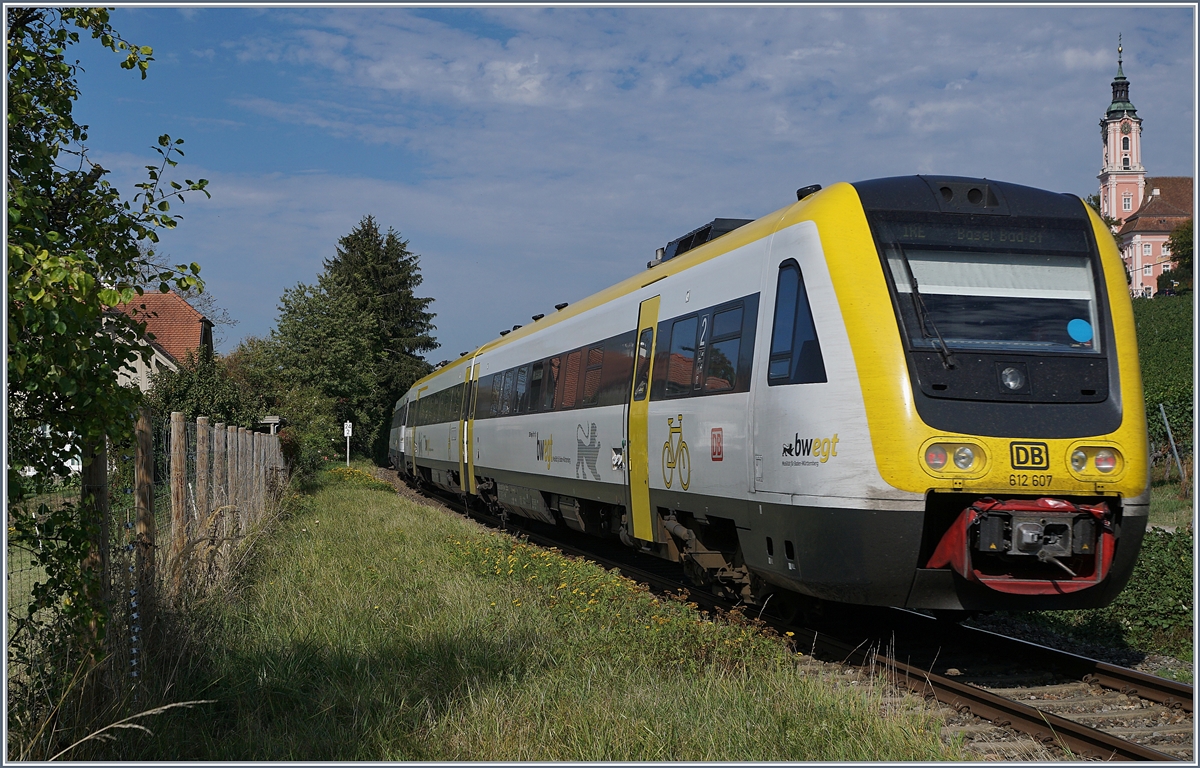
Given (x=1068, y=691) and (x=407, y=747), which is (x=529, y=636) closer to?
(x=407, y=747)

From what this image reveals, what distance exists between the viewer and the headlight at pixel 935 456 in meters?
6.50

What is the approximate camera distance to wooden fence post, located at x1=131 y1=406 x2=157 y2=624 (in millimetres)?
6598

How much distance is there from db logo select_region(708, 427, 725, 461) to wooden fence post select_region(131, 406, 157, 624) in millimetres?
4168

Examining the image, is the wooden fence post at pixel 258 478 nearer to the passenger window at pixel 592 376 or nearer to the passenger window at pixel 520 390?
the passenger window at pixel 520 390

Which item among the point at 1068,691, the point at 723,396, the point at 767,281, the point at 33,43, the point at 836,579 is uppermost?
the point at 33,43

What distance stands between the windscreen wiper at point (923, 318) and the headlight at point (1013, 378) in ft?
1.10

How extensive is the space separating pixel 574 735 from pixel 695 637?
7.78ft

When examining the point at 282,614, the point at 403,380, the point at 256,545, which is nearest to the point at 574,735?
the point at 282,614

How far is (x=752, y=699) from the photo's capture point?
6.06 metres

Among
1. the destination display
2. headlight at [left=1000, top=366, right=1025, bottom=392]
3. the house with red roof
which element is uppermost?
the house with red roof

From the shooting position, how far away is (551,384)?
14.8m

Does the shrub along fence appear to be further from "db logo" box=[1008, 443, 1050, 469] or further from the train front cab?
"db logo" box=[1008, 443, 1050, 469]

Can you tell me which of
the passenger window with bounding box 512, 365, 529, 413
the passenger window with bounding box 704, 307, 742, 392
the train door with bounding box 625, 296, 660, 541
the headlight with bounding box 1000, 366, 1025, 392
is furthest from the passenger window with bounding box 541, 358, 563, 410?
the headlight with bounding box 1000, 366, 1025, 392

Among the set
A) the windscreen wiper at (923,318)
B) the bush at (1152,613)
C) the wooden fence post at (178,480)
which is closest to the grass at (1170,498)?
the bush at (1152,613)
